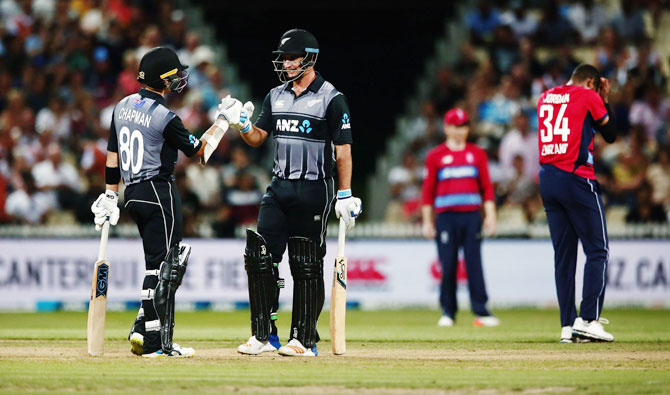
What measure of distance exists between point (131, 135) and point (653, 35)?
14516 millimetres

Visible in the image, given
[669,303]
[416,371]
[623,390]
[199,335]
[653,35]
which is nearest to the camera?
[623,390]

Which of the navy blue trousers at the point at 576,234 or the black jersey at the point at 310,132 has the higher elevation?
the black jersey at the point at 310,132

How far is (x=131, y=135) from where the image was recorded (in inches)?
320

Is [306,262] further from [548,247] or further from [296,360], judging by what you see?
[548,247]

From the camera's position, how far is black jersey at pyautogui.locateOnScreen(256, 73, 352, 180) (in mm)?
8203

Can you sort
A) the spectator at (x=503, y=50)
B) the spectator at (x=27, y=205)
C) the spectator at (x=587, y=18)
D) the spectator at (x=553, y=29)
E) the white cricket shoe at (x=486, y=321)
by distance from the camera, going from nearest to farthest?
the white cricket shoe at (x=486, y=321), the spectator at (x=27, y=205), the spectator at (x=503, y=50), the spectator at (x=553, y=29), the spectator at (x=587, y=18)

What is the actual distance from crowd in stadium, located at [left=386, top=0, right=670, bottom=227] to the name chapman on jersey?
922 centimetres

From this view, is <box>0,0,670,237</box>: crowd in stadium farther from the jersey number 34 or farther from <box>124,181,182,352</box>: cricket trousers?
<box>124,181,182,352</box>: cricket trousers

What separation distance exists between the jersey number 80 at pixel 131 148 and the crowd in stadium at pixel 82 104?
7.78m

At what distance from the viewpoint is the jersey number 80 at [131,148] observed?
8.09 metres

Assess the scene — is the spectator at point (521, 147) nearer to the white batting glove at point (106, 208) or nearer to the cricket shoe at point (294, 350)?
the cricket shoe at point (294, 350)

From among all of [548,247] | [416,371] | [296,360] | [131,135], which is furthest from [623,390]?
[548,247]

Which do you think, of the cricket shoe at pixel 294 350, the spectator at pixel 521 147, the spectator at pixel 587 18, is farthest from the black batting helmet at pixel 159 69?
the spectator at pixel 587 18

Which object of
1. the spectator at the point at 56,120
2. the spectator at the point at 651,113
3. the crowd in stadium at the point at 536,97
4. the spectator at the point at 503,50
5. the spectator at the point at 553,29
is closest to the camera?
the crowd in stadium at the point at 536,97
